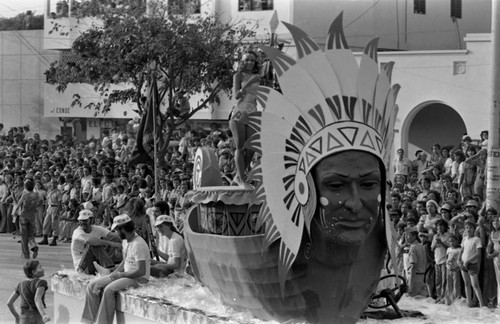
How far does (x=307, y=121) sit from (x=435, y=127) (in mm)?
20430

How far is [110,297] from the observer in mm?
12664

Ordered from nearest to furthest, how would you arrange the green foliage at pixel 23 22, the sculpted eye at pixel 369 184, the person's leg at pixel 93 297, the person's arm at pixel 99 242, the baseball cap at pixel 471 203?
1. the sculpted eye at pixel 369 184
2. the person's leg at pixel 93 297
3. the person's arm at pixel 99 242
4. the baseball cap at pixel 471 203
5. the green foliage at pixel 23 22

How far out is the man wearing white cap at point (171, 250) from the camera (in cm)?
1323

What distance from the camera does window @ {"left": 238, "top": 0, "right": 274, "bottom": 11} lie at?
107 feet

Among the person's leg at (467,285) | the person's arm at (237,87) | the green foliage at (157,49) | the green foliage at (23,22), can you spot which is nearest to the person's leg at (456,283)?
the person's leg at (467,285)

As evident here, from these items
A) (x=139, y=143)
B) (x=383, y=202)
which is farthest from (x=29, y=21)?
(x=383, y=202)

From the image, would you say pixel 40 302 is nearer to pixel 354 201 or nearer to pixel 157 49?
pixel 354 201

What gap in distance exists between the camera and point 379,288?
11562 mm

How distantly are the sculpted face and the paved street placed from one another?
24.1ft

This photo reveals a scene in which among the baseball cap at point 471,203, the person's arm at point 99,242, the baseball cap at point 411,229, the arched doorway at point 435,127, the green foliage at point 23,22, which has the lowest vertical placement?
the person's arm at point 99,242

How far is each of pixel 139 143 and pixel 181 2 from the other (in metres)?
12.3

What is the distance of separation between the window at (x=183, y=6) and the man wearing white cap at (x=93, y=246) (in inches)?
654

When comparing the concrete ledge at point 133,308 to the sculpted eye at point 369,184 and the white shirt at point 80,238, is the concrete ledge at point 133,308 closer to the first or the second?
the white shirt at point 80,238

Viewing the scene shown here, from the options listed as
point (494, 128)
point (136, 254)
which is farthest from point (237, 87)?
point (494, 128)
